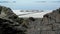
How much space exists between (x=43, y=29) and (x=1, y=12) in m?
0.61

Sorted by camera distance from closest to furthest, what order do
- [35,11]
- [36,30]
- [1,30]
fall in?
[1,30] < [36,30] < [35,11]

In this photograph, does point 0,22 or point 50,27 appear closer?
point 0,22

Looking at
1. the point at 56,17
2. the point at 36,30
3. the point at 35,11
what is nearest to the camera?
the point at 36,30

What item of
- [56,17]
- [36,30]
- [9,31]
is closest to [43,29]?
[36,30]

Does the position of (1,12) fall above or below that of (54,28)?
above

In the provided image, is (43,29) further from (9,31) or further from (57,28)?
(9,31)

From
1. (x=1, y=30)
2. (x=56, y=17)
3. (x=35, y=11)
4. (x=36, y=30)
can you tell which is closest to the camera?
(x=1, y=30)

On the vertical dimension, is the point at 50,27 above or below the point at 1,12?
below

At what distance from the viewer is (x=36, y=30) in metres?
1.40

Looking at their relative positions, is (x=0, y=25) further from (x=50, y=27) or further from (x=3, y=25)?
(x=50, y=27)

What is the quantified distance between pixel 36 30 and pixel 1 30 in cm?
44

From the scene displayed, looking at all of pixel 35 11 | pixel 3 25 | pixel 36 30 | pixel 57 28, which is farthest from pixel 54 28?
pixel 35 11

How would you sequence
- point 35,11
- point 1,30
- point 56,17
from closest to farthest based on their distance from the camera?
1. point 1,30
2. point 56,17
3. point 35,11

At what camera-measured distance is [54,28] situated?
55.5 inches
